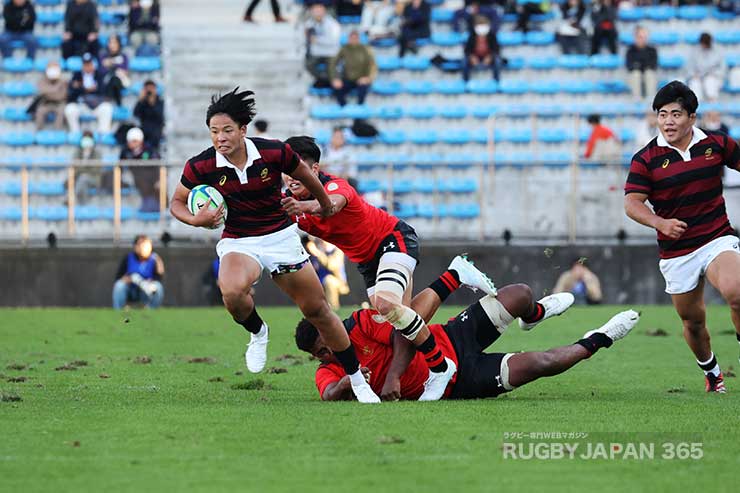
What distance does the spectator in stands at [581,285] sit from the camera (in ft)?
74.5

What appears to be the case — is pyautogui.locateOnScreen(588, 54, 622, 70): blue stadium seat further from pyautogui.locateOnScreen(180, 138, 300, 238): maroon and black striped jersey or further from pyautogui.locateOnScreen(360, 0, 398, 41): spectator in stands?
pyautogui.locateOnScreen(180, 138, 300, 238): maroon and black striped jersey

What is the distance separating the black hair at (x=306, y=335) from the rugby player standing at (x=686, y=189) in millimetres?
2562

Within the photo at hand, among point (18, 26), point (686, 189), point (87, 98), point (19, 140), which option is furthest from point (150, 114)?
point (686, 189)

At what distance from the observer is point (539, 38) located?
92.4ft

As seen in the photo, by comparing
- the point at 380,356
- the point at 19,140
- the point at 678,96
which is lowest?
the point at 19,140

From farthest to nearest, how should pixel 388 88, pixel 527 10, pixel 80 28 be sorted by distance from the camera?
pixel 527 10 → pixel 80 28 → pixel 388 88

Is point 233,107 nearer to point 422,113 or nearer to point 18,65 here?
point 422,113

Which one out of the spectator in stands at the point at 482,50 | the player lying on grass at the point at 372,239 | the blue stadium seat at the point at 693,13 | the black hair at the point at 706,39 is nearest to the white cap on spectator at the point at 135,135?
the spectator in stands at the point at 482,50

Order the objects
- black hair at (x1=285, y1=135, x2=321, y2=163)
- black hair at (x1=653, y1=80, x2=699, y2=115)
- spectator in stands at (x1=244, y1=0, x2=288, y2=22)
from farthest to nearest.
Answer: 1. spectator in stands at (x1=244, y1=0, x2=288, y2=22)
2. black hair at (x1=285, y1=135, x2=321, y2=163)
3. black hair at (x1=653, y1=80, x2=699, y2=115)

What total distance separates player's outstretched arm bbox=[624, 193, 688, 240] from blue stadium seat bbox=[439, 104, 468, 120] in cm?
1630

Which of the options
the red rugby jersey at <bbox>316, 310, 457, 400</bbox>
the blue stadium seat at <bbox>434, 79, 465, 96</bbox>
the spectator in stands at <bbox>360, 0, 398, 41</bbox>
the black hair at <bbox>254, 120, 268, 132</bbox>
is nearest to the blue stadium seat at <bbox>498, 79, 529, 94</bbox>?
the blue stadium seat at <bbox>434, 79, 465, 96</bbox>

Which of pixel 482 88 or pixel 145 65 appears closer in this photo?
pixel 482 88

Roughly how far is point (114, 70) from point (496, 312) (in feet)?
60.7

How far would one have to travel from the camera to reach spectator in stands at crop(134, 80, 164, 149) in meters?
25.8
